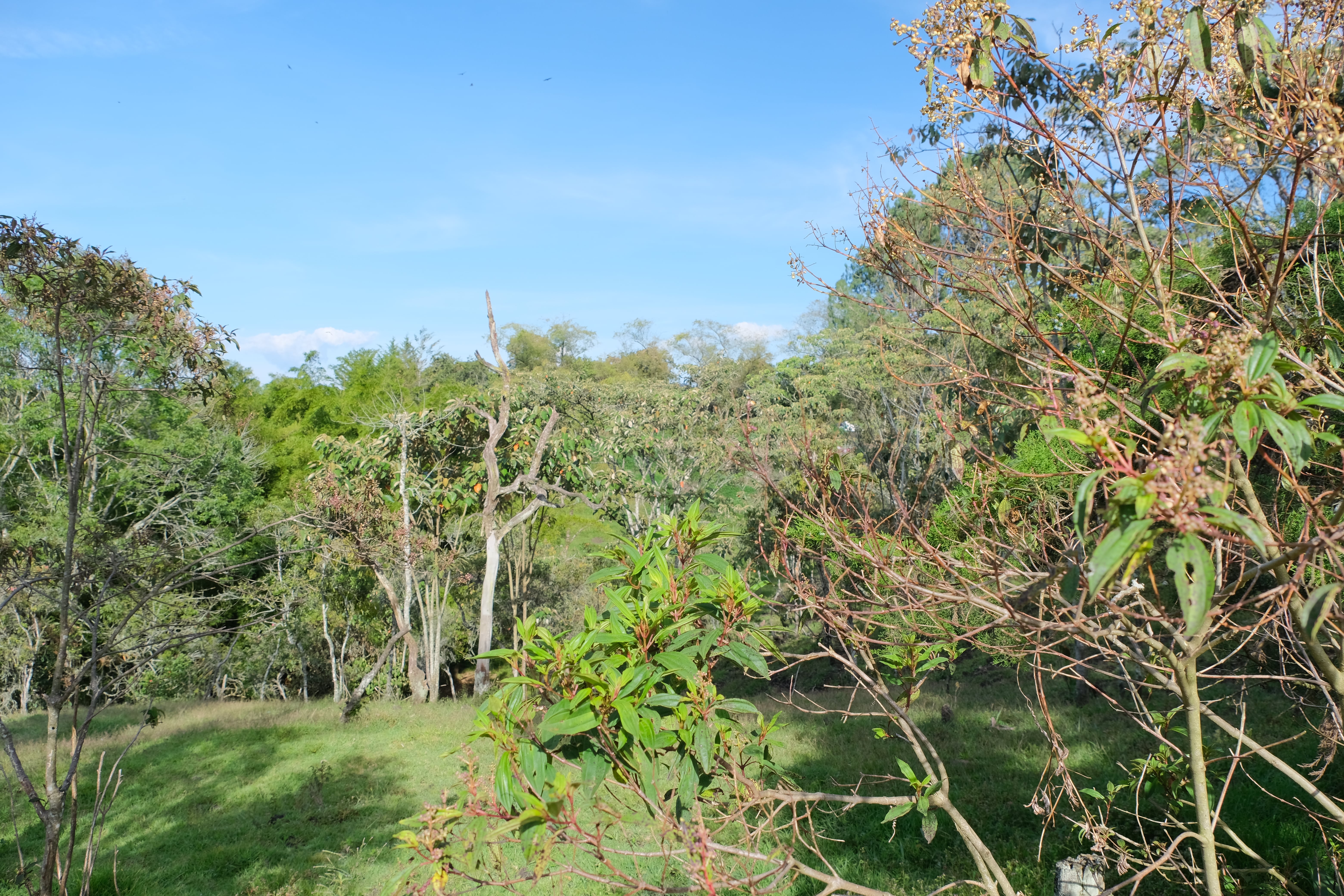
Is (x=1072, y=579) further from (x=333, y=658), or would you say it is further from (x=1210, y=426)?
(x=333, y=658)

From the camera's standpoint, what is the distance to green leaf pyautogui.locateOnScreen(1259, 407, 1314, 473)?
95cm

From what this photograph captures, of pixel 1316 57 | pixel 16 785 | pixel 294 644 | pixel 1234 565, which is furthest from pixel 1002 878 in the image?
pixel 294 644

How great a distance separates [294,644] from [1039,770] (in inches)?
507

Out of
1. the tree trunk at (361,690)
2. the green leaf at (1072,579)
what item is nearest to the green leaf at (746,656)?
the green leaf at (1072,579)

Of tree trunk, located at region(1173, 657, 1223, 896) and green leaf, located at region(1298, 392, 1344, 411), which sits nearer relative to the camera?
green leaf, located at region(1298, 392, 1344, 411)

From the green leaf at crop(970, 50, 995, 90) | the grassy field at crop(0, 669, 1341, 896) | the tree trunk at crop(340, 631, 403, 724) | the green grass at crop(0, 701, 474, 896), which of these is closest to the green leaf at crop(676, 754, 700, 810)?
the grassy field at crop(0, 669, 1341, 896)

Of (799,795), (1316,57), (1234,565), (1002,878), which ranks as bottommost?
(1002,878)

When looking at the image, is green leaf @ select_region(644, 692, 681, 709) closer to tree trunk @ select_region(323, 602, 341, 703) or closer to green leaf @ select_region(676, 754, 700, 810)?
green leaf @ select_region(676, 754, 700, 810)

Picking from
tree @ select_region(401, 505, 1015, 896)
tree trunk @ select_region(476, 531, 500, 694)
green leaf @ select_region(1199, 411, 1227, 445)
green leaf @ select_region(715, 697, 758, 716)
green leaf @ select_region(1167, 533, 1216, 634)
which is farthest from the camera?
tree trunk @ select_region(476, 531, 500, 694)

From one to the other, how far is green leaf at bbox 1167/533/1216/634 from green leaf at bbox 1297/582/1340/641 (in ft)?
1.11

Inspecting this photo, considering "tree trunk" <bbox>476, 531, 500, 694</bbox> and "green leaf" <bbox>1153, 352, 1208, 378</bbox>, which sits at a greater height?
"green leaf" <bbox>1153, 352, 1208, 378</bbox>

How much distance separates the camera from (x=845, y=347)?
22562 millimetres

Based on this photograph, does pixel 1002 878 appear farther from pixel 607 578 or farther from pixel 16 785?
pixel 16 785

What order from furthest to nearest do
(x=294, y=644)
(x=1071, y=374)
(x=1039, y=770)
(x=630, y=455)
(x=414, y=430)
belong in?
1. (x=630, y=455)
2. (x=294, y=644)
3. (x=414, y=430)
4. (x=1039, y=770)
5. (x=1071, y=374)
